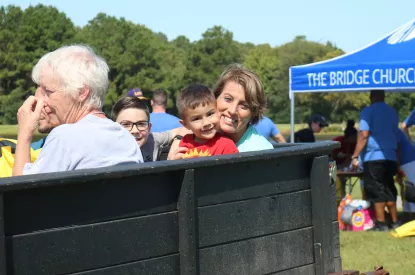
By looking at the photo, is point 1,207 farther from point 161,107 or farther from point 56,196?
point 161,107

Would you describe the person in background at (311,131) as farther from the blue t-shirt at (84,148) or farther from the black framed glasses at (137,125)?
the blue t-shirt at (84,148)

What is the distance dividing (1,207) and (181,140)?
1959mm

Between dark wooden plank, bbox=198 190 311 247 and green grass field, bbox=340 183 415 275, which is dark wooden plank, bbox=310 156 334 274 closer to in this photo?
dark wooden plank, bbox=198 190 311 247

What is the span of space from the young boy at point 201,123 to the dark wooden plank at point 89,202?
1148mm

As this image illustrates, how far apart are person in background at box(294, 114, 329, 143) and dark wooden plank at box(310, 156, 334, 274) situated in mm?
8824

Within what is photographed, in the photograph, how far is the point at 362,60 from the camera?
10438mm

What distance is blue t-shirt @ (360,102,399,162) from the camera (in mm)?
10242

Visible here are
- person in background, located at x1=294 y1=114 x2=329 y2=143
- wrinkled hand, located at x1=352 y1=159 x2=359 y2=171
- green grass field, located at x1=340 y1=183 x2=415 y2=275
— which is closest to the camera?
green grass field, located at x1=340 y1=183 x2=415 y2=275

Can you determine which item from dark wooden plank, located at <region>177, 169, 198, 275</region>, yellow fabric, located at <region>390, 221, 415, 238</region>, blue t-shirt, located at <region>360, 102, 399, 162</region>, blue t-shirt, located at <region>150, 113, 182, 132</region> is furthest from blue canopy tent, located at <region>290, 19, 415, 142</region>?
dark wooden plank, located at <region>177, 169, 198, 275</region>

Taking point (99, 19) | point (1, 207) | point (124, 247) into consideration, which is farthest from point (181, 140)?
point (99, 19)

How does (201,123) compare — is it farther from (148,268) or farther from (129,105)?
(148,268)

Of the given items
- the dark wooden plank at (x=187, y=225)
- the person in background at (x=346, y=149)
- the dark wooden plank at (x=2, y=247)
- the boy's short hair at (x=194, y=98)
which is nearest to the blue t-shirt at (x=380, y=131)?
the person in background at (x=346, y=149)

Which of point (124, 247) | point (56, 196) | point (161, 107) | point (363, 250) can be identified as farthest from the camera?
point (161, 107)

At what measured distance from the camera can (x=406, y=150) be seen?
10.9m
